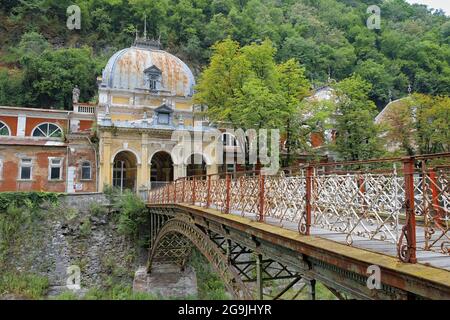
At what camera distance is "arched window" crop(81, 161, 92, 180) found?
25.9 meters

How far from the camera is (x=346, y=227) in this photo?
496 cm

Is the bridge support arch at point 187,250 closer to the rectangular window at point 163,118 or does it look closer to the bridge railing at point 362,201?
the bridge railing at point 362,201

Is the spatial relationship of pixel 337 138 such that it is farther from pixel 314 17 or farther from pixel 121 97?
pixel 314 17

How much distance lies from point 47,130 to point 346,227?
3347 cm

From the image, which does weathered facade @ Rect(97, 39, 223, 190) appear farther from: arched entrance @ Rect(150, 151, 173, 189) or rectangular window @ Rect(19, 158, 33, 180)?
rectangular window @ Rect(19, 158, 33, 180)

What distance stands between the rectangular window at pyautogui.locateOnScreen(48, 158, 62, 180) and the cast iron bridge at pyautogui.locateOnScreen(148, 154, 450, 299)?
20.1m

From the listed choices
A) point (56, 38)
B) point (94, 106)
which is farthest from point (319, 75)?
point (56, 38)

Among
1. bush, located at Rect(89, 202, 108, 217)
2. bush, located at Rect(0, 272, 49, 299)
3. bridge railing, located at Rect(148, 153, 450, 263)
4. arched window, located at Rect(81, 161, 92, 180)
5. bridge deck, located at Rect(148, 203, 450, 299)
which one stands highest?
arched window, located at Rect(81, 161, 92, 180)

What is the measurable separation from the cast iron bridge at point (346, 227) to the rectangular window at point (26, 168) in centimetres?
2067

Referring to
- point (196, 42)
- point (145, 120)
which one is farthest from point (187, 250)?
point (196, 42)

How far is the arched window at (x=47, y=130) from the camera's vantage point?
32.2 meters

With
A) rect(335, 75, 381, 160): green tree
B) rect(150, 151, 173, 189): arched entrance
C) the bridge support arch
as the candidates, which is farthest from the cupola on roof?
the bridge support arch
